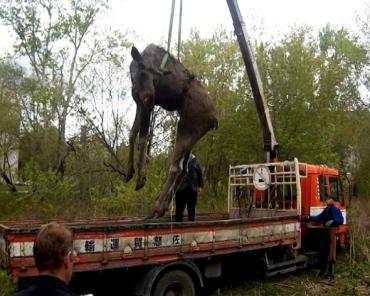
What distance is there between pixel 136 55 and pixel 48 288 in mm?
4364

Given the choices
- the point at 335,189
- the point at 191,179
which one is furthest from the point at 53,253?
the point at 335,189

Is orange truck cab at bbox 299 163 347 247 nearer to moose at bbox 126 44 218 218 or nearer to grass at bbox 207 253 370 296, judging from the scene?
grass at bbox 207 253 370 296

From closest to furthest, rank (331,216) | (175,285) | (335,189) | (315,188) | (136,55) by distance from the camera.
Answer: (136,55) < (175,285) < (331,216) < (315,188) < (335,189)

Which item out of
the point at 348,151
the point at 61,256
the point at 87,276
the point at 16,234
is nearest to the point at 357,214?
the point at 87,276

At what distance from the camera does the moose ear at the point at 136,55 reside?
241 inches

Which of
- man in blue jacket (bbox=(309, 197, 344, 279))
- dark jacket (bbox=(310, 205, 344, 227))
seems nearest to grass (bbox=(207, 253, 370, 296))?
man in blue jacket (bbox=(309, 197, 344, 279))

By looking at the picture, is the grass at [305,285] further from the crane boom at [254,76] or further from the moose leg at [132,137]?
the crane boom at [254,76]

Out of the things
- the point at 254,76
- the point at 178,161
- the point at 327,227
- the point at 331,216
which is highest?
the point at 254,76

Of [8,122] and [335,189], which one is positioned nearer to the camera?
[335,189]

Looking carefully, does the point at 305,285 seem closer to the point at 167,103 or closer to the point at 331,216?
the point at 331,216

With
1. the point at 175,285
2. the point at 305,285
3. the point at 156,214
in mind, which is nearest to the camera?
the point at 175,285

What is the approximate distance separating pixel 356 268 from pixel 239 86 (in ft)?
33.1

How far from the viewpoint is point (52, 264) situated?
225 cm

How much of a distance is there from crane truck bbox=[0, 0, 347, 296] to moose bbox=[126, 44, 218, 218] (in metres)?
0.80
